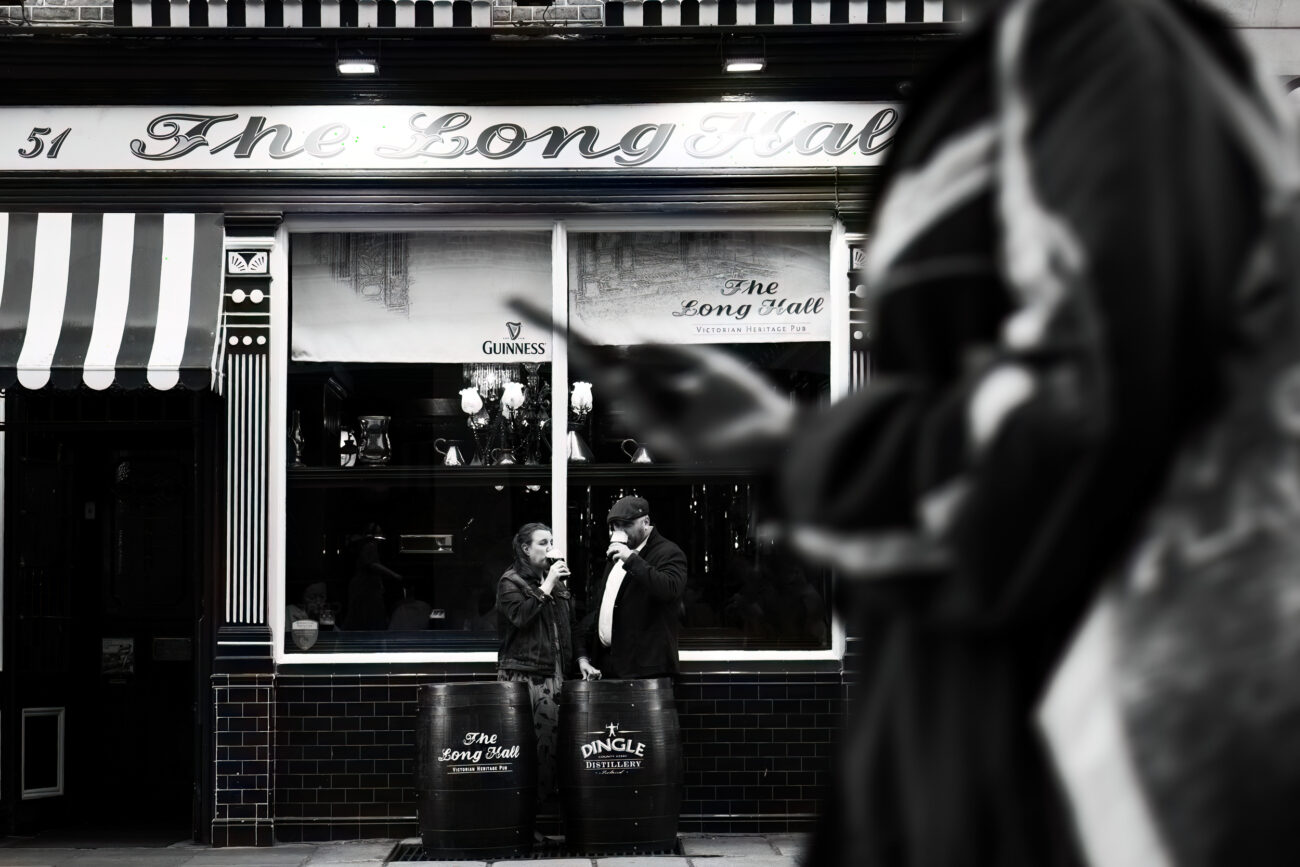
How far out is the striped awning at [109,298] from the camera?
8.97 metres

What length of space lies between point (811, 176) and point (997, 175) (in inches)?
331

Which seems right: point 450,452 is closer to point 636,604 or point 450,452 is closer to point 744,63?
point 636,604

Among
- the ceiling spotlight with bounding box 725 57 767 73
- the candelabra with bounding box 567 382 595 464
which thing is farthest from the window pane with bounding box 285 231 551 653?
the ceiling spotlight with bounding box 725 57 767 73

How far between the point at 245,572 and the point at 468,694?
1827 millimetres

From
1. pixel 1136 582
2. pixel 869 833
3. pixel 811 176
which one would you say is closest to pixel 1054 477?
pixel 1136 582

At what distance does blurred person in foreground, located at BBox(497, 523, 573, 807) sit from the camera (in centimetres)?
912

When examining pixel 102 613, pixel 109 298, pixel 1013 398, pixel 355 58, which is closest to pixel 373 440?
pixel 109 298

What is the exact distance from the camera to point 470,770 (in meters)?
8.62

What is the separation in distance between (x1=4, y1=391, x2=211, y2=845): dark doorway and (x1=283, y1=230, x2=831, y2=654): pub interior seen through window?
1.14 meters

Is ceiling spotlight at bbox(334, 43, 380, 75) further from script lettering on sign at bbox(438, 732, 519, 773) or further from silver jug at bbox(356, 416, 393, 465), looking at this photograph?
script lettering on sign at bbox(438, 732, 519, 773)

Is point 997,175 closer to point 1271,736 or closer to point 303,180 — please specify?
point 1271,736

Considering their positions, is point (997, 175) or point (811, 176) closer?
point (997, 175)

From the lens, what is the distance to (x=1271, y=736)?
1.17 meters

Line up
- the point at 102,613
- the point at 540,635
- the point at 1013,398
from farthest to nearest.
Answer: the point at 102,613 < the point at 540,635 < the point at 1013,398
